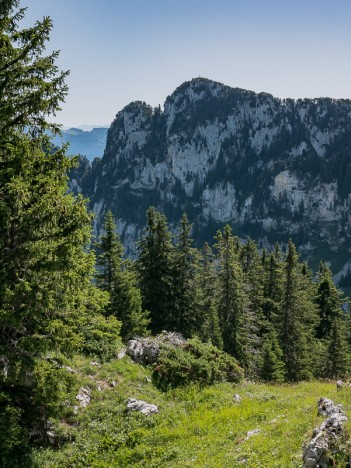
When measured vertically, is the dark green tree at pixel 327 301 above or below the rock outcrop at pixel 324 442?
below

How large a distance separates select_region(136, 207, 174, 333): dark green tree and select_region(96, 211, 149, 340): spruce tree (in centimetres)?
337

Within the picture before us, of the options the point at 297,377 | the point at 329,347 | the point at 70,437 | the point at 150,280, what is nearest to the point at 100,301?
the point at 70,437

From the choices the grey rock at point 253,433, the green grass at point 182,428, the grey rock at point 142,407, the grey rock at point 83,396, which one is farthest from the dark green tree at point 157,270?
the grey rock at point 253,433

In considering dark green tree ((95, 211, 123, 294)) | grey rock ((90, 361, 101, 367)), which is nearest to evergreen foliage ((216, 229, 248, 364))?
dark green tree ((95, 211, 123, 294))

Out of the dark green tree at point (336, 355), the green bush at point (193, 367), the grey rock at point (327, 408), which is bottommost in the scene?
the dark green tree at point (336, 355)

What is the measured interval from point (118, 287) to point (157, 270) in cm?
544

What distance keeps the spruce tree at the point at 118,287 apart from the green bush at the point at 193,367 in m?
9.11

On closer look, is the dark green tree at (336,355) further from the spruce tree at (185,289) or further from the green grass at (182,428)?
the green grass at (182,428)

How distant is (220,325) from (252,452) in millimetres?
25464

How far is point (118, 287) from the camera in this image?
29359 mm

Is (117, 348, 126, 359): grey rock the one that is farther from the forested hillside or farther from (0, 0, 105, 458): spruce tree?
(0, 0, 105, 458): spruce tree

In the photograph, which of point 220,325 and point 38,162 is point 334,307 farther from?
point 38,162

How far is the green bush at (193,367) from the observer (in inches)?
665

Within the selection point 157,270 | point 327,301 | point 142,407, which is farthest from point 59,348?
point 327,301
